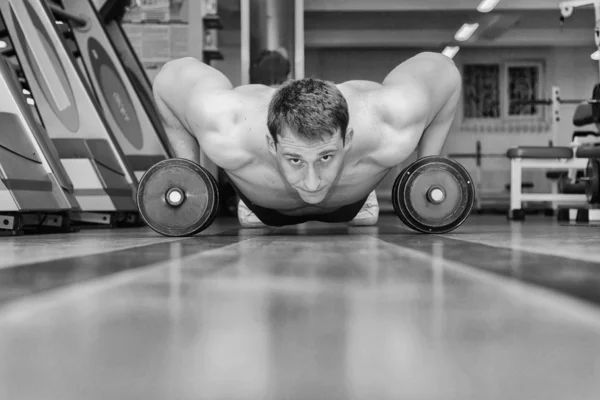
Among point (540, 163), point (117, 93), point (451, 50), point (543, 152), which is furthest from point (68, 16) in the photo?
point (451, 50)

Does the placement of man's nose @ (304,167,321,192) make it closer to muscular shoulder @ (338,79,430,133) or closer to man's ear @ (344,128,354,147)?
man's ear @ (344,128,354,147)

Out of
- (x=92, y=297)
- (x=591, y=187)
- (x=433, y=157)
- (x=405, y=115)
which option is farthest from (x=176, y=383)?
(x=591, y=187)

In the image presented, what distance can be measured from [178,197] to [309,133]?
0.69 metres

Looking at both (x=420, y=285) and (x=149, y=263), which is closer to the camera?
(x=420, y=285)

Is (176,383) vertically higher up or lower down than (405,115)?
lower down

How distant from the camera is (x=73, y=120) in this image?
3.88 m

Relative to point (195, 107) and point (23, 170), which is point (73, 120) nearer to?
point (23, 170)

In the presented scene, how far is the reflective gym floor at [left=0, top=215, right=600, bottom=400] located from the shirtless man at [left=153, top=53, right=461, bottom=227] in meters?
0.77

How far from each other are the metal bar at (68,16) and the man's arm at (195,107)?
6.17ft

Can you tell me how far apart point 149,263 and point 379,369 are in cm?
103

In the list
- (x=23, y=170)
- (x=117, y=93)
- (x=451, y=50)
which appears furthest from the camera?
(x=451, y=50)

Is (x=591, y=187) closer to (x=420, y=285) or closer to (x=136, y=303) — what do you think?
(x=420, y=285)

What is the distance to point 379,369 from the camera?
605mm

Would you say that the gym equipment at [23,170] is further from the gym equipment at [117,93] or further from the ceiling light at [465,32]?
the ceiling light at [465,32]
